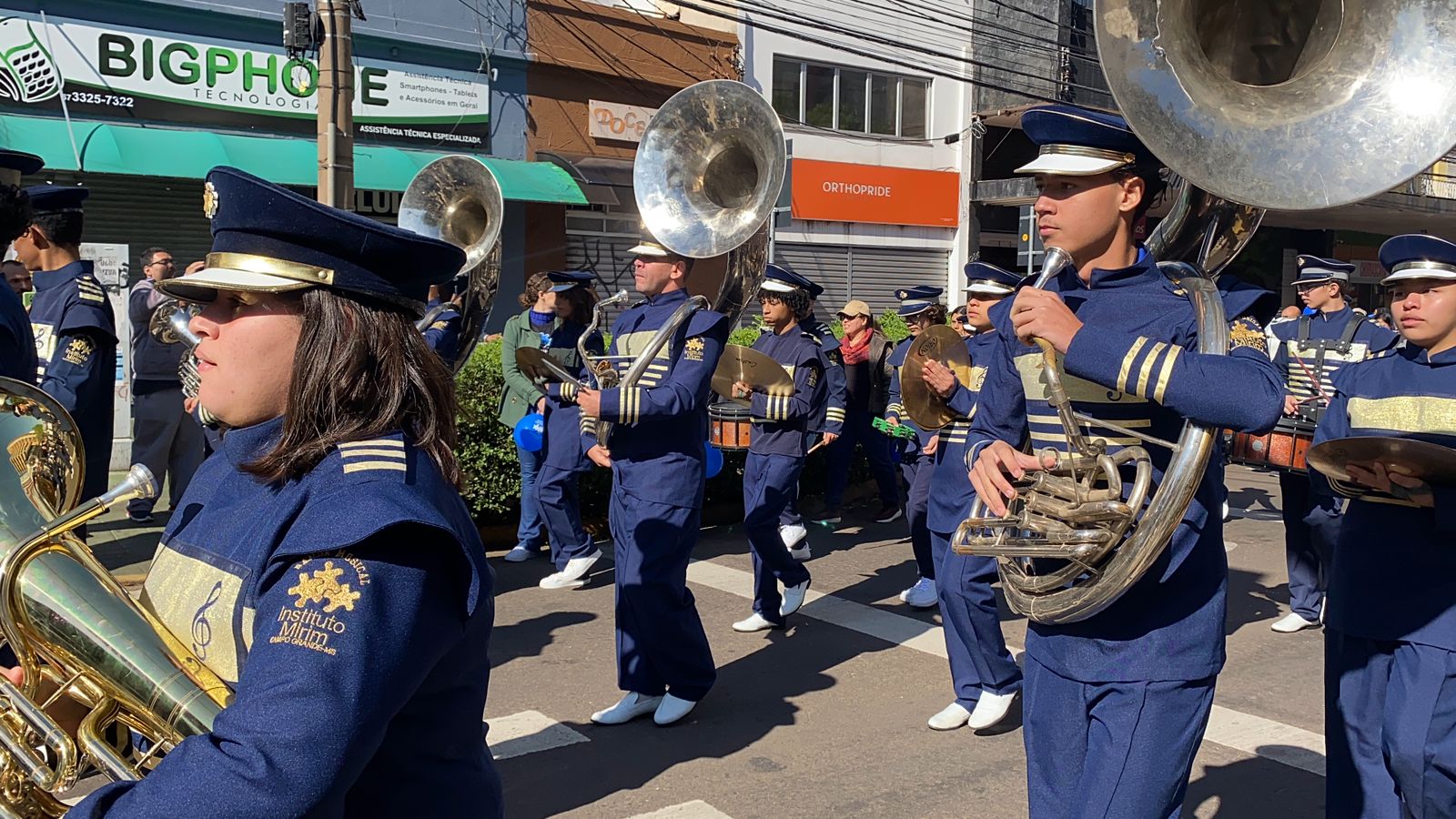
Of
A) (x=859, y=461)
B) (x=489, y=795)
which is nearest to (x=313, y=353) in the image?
(x=489, y=795)

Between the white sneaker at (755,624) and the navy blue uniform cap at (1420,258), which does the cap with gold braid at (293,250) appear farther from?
the white sneaker at (755,624)

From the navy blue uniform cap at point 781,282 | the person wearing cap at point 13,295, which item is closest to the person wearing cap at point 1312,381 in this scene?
the navy blue uniform cap at point 781,282

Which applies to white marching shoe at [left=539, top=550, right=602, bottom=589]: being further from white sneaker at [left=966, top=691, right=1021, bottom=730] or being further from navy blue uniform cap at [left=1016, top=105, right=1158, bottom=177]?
navy blue uniform cap at [left=1016, top=105, right=1158, bottom=177]

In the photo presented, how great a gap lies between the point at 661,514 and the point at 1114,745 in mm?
2460

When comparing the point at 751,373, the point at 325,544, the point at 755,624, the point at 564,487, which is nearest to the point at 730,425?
the point at 751,373

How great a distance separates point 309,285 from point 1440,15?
2.30 meters

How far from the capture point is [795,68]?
19.5 meters

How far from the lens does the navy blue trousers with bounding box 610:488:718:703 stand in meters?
4.83

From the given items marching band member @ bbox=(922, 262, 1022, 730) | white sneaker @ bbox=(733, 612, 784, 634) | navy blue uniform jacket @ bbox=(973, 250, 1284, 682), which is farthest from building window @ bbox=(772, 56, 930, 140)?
navy blue uniform jacket @ bbox=(973, 250, 1284, 682)

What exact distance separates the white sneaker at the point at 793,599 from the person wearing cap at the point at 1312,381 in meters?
2.56

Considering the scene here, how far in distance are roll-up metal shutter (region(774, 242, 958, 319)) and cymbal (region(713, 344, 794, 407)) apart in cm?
1238

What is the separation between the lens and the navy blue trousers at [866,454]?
1005 centimetres

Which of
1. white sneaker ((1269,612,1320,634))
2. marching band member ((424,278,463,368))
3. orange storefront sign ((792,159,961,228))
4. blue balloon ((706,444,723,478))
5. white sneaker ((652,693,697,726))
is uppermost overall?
orange storefront sign ((792,159,961,228))

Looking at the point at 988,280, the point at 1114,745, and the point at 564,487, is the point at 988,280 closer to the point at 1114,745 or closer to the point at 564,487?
the point at 564,487
